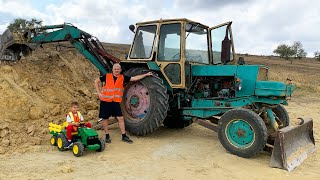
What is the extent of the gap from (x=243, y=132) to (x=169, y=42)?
2.63 metres

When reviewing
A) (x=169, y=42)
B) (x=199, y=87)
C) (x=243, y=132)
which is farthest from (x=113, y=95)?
(x=243, y=132)

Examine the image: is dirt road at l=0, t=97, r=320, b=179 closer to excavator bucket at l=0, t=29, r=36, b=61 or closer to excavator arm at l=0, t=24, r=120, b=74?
excavator arm at l=0, t=24, r=120, b=74

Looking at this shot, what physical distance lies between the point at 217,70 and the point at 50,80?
491cm

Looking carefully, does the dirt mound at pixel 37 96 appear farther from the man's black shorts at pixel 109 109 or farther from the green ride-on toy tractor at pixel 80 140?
the man's black shorts at pixel 109 109

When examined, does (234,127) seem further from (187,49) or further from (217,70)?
(187,49)

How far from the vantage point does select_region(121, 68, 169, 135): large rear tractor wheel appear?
7.23m

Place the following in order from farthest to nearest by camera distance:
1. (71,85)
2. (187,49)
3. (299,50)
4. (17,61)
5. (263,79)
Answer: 1. (299,50)
2. (71,85)
3. (17,61)
4. (187,49)
5. (263,79)

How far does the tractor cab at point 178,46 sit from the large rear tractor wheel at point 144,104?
14.3 inches

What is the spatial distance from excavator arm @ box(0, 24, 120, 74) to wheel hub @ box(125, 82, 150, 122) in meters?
1.09

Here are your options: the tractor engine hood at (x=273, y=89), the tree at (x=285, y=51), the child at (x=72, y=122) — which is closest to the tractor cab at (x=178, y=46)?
the tractor engine hood at (x=273, y=89)

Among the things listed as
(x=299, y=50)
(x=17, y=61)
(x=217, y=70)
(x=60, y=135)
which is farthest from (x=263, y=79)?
(x=299, y=50)

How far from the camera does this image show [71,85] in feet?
34.2

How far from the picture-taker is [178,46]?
7.46m

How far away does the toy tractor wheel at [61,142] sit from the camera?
6.32 meters
